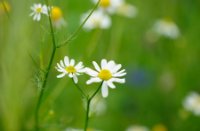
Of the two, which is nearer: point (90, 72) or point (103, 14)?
point (90, 72)

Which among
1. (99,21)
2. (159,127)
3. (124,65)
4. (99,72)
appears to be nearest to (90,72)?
(99,72)

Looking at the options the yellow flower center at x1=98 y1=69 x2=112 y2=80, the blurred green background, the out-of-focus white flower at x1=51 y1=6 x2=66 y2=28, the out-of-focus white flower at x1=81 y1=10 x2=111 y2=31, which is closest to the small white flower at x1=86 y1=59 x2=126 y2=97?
the yellow flower center at x1=98 y1=69 x2=112 y2=80

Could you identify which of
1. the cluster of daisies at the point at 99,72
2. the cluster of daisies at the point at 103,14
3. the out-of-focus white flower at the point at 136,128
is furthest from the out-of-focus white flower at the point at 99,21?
the cluster of daisies at the point at 99,72

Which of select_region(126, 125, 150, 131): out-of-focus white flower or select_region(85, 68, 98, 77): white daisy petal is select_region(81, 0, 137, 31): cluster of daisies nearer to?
select_region(126, 125, 150, 131): out-of-focus white flower

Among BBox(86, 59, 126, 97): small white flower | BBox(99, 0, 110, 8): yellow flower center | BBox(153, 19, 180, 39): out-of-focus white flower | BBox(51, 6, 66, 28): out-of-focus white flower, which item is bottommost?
BBox(86, 59, 126, 97): small white flower

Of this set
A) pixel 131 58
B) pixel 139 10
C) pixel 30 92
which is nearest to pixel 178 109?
pixel 131 58

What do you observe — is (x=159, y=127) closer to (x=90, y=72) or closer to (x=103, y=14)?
(x=103, y=14)
